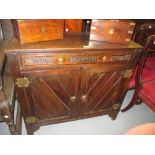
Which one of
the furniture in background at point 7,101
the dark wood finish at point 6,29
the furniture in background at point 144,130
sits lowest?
the furniture in background at point 7,101

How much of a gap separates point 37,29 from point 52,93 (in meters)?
0.54

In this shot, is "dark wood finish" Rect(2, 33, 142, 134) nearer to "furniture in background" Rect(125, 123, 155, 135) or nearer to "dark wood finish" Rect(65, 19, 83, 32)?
"dark wood finish" Rect(65, 19, 83, 32)

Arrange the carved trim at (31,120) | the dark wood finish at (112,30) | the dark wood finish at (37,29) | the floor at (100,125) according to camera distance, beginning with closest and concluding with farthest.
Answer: the dark wood finish at (37,29) → the dark wood finish at (112,30) → the carved trim at (31,120) → the floor at (100,125)

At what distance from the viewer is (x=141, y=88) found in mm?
1610

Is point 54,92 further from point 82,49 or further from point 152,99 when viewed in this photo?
point 152,99

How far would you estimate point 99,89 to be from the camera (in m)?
1.46

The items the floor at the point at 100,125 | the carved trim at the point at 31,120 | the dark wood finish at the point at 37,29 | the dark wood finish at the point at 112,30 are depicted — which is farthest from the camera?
the floor at the point at 100,125

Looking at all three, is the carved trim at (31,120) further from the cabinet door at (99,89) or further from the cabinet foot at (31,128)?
the cabinet door at (99,89)

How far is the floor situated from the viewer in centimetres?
171

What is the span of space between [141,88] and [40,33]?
3.72 ft

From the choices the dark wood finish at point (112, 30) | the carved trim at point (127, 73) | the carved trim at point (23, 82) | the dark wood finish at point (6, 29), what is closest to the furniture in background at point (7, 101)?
the carved trim at point (23, 82)

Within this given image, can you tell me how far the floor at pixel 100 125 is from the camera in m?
1.71

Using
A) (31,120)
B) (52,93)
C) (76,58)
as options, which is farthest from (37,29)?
(31,120)
